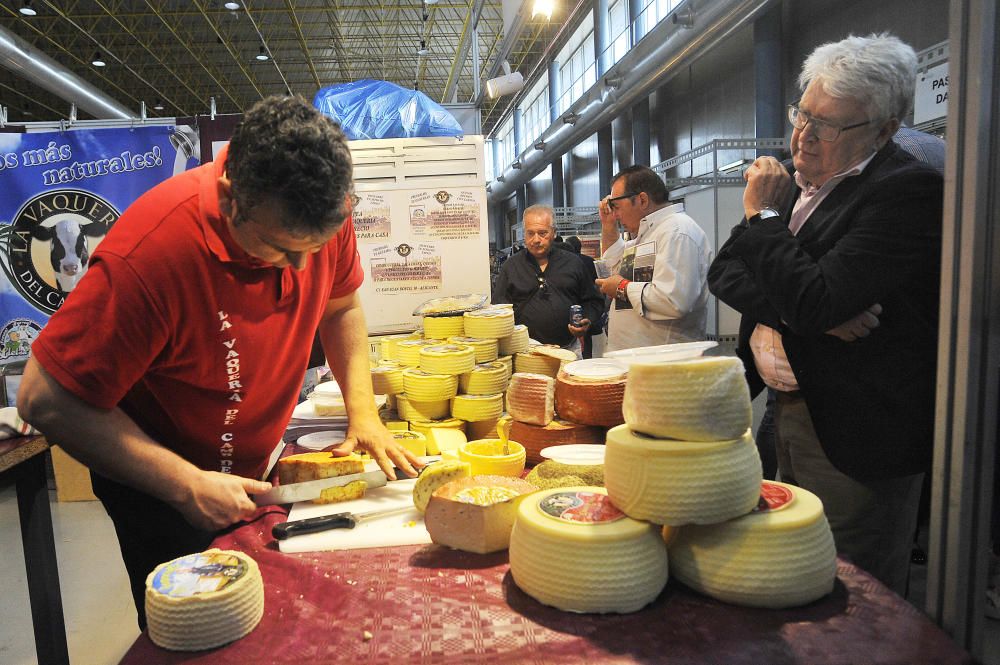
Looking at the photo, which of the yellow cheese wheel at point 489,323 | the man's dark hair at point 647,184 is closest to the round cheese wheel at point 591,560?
the yellow cheese wheel at point 489,323

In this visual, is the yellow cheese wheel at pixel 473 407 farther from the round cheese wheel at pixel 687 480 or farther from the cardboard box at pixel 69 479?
the cardboard box at pixel 69 479

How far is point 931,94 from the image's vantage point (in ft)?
10.2

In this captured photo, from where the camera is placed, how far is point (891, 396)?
154 centimetres

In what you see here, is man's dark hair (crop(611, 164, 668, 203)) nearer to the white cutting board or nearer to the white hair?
the white hair

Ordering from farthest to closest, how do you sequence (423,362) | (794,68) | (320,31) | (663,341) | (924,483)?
(320,31) < (794,68) < (663,341) < (423,362) < (924,483)

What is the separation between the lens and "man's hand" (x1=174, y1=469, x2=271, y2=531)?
1338mm

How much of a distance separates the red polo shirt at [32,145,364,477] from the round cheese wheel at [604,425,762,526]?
938mm

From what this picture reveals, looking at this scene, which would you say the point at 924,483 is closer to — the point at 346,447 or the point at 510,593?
the point at 510,593

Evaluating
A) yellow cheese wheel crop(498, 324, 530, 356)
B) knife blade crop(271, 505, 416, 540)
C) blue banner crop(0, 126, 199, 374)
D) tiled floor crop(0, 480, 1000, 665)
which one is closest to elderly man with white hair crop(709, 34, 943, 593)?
A: yellow cheese wheel crop(498, 324, 530, 356)

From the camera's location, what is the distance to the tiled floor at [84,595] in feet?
9.53

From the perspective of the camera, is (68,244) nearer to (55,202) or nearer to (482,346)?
(55,202)

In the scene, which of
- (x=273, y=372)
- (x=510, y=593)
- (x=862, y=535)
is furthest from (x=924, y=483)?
(x=273, y=372)

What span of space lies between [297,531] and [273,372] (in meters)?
0.43

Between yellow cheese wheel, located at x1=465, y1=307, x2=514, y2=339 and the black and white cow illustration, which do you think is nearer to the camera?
yellow cheese wheel, located at x1=465, y1=307, x2=514, y2=339
